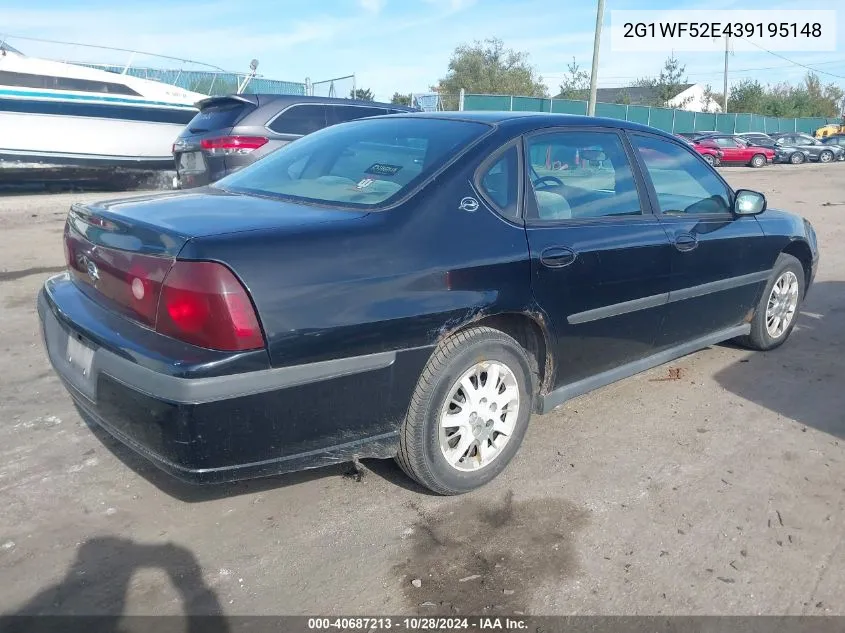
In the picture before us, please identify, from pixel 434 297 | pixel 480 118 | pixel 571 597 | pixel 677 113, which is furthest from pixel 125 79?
pixel 677 113

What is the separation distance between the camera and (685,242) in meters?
3.97

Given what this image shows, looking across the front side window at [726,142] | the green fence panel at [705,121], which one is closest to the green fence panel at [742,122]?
the green fence panel at [705,121]

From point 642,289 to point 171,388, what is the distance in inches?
94.3

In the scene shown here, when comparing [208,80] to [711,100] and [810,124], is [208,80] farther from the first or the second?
[711,100]

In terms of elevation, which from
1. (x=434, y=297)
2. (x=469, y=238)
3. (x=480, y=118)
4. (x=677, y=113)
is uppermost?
(x=677, y=113)

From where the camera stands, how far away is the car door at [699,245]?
13.0ft

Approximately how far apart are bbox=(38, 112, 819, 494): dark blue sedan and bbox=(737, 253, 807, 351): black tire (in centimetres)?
93

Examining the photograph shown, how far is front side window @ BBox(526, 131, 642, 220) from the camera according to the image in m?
3.38

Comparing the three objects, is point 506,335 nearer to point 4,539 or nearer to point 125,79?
point 4,539

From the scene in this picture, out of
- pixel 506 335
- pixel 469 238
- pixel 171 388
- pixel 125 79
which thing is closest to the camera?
pixel 171 388

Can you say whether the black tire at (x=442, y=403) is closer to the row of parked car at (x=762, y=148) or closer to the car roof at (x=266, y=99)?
the car roof at (x=266, y=99)

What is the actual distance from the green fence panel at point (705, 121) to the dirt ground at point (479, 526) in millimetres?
42667

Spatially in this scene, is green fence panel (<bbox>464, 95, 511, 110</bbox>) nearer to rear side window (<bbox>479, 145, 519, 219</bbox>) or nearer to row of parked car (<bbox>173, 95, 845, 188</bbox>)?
row of parked car (<bbox>173, 95, 845, 188</bbox>)

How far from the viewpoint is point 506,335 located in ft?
10.3
